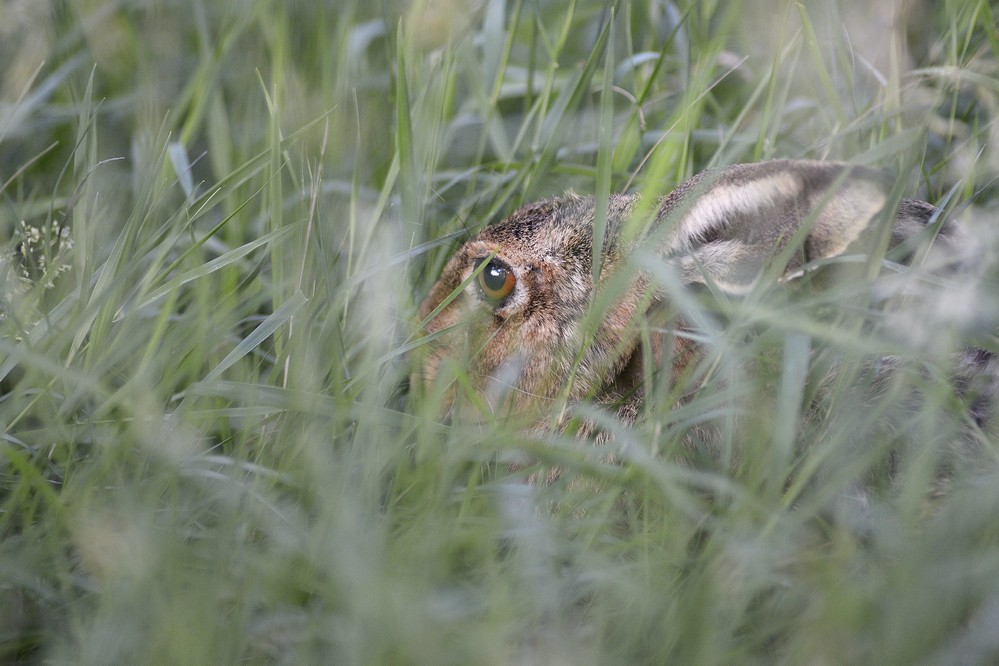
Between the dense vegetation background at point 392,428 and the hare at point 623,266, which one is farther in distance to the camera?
the hare at point 623,266

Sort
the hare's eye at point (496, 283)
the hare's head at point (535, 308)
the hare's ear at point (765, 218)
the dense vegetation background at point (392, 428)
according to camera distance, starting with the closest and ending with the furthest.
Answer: the dense vegetation background at point (392, 428) → the hare's ear at point (765, 218) → the hare's head at point (535, 308) → the hare's eye at point (496, 283)

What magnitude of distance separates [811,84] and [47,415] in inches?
120

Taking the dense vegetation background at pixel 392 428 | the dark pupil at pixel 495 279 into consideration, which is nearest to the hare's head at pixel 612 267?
the dark pupil at pixel 495 279

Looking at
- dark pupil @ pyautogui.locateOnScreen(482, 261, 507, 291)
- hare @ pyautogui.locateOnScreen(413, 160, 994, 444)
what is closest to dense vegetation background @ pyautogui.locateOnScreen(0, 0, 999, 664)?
hare @ pyautogui.locateOnScreen(413, 160, 994, 444)

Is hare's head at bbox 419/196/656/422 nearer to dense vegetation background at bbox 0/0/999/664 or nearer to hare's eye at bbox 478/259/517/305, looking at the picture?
hare's eye at bbox 478/259/517/305

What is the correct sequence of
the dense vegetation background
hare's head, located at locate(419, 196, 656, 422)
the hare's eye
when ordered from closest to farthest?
the dense vegetation background → hare's head, located at locate(419, 196, 656, 422) → the hare's eye

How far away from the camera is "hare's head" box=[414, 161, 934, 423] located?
8.05 ft

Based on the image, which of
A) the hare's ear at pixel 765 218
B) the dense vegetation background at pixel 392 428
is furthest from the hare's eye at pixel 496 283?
the hare's ear at pixel 765 218

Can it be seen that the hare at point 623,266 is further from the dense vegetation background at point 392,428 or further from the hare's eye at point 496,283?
the dense vegetation background at point 392,428

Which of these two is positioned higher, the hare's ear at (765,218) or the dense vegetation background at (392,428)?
the hare's ear at (765,218)

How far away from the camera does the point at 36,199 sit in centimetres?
357

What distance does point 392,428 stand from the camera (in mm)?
2473

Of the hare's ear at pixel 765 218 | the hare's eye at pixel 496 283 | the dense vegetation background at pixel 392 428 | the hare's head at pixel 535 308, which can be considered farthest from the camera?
the hare's eye at pixel 496 283

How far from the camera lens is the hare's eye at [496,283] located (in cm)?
307
